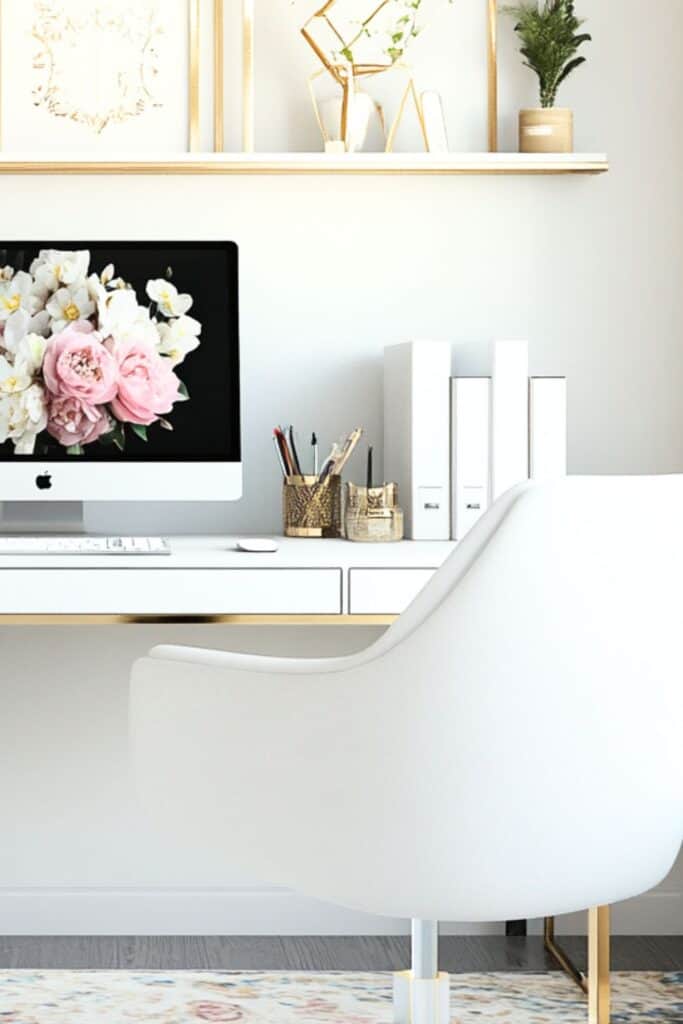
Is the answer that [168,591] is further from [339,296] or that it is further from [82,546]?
[339,296]

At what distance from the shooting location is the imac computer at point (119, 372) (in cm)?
243

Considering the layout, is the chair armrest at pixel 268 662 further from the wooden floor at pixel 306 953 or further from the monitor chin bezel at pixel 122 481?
the wooden floor at pixel 306 953

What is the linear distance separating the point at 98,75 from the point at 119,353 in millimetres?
576

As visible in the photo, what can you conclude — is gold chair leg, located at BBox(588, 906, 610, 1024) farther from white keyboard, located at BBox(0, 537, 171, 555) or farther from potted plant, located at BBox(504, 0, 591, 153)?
potted plant, located at BBox(504, 0, 591, 153)

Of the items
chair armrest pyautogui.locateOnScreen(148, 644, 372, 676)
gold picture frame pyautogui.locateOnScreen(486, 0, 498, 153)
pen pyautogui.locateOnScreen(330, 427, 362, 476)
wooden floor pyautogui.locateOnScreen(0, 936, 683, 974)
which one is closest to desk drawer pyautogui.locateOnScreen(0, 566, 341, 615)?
pen pyautogui.locateOnScreen(330, 427, 362, 476)

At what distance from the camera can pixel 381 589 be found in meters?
2.15

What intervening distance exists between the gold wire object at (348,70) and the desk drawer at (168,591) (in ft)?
2.95

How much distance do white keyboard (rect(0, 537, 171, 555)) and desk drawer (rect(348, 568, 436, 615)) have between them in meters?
0.29

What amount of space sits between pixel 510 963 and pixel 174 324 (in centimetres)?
127

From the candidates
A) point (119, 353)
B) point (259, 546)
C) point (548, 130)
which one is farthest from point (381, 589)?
point (548, 130)

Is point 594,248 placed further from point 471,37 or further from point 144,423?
point 144,423

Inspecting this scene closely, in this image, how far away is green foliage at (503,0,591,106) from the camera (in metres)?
2.58

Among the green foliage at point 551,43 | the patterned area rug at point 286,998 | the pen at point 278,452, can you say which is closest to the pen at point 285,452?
the pen at point 278,452

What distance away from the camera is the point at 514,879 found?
1493mm
